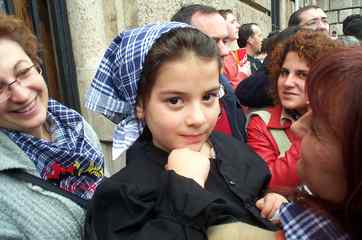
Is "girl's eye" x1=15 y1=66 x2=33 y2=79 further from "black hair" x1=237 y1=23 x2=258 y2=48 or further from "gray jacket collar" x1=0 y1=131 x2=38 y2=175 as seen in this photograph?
"black hair" x1=237 y1=23 x2=258 y2=48

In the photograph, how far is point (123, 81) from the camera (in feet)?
3.85

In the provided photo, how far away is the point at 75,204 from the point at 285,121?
109 centimetres

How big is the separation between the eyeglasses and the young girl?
265 mm

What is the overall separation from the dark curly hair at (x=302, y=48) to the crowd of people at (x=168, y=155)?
46cm

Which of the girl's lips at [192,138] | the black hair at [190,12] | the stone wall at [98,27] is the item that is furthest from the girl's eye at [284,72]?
the stone wall at [98,27]

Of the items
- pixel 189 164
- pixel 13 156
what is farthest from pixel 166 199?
pixel 13 156

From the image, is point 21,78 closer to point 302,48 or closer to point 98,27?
point 302,48

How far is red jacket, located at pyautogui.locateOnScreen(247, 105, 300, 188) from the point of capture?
1595 millimetres

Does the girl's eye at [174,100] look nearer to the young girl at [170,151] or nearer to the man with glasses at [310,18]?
the young girl at [170,151]

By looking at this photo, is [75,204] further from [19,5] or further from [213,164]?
[19,5]

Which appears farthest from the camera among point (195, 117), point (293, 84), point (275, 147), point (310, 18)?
point (310, 18)

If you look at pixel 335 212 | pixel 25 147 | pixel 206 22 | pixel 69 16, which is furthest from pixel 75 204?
pixel 69 16

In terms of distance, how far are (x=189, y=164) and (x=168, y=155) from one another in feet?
0.47

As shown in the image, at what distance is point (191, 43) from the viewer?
3.61ft
